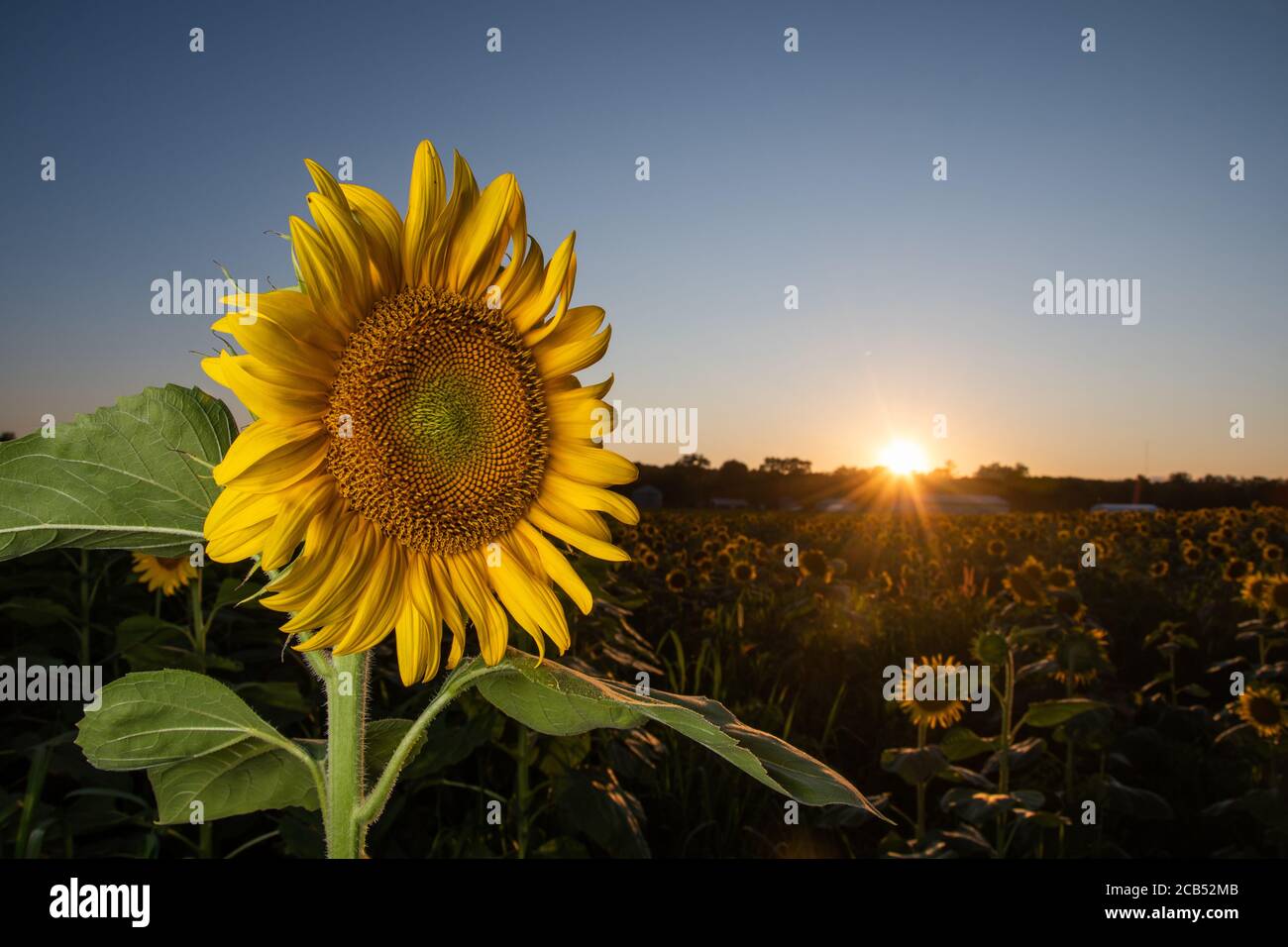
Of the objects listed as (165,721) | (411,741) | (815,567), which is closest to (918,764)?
(411,741)

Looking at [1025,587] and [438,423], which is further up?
[438,423]

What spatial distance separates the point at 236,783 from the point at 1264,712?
544cm

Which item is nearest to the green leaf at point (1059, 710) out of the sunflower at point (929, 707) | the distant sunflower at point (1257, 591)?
the sunflower at point (929, 707)

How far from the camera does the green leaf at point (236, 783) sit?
1.39m

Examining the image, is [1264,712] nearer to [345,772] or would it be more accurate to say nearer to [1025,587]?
[1025,587]

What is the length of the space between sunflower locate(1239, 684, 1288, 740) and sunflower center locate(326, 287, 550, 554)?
5.05 metres

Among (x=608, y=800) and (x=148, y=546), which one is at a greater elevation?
(x=148, y=546)

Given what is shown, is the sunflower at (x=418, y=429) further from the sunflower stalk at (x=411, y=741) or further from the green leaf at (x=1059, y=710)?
the green leaf at (x=1059, y=710)

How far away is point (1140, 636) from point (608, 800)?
735cm

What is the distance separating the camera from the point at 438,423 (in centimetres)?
149

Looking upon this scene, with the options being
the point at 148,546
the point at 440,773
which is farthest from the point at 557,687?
the point at 440,773
